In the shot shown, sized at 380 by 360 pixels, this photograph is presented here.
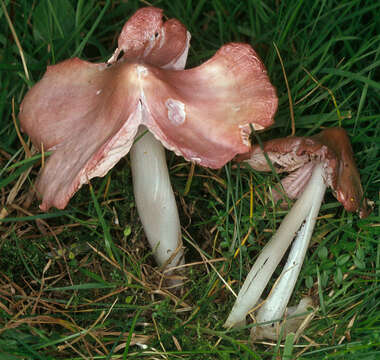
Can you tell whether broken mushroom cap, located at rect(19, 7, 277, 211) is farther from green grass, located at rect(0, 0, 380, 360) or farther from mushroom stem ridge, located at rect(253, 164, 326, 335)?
mushroom stem ridge, located at rect(253, 164, 326, 335)

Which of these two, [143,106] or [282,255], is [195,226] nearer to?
[282,255]

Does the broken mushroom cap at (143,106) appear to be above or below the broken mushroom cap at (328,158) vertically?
above

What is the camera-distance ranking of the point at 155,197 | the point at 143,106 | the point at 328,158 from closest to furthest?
the point at 143,106, the point at 328,158, the point at 155,197

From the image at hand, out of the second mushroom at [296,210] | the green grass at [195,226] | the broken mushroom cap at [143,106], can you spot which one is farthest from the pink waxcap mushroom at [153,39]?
the second mushroom at [296,210]

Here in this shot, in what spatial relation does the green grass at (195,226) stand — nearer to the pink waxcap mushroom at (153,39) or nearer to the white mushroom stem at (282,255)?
the white mushroom stem at (282,255)

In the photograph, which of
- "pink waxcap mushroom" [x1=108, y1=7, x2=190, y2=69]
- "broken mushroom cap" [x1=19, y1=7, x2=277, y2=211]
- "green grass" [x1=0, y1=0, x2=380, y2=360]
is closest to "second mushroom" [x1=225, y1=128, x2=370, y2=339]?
"green grass" [x1=0, y1=0, x2=380, y2=360]

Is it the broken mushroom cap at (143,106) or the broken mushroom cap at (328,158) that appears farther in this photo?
the broken mushroom cap at (328,158)

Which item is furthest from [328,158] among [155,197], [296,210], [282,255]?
[155,197]
